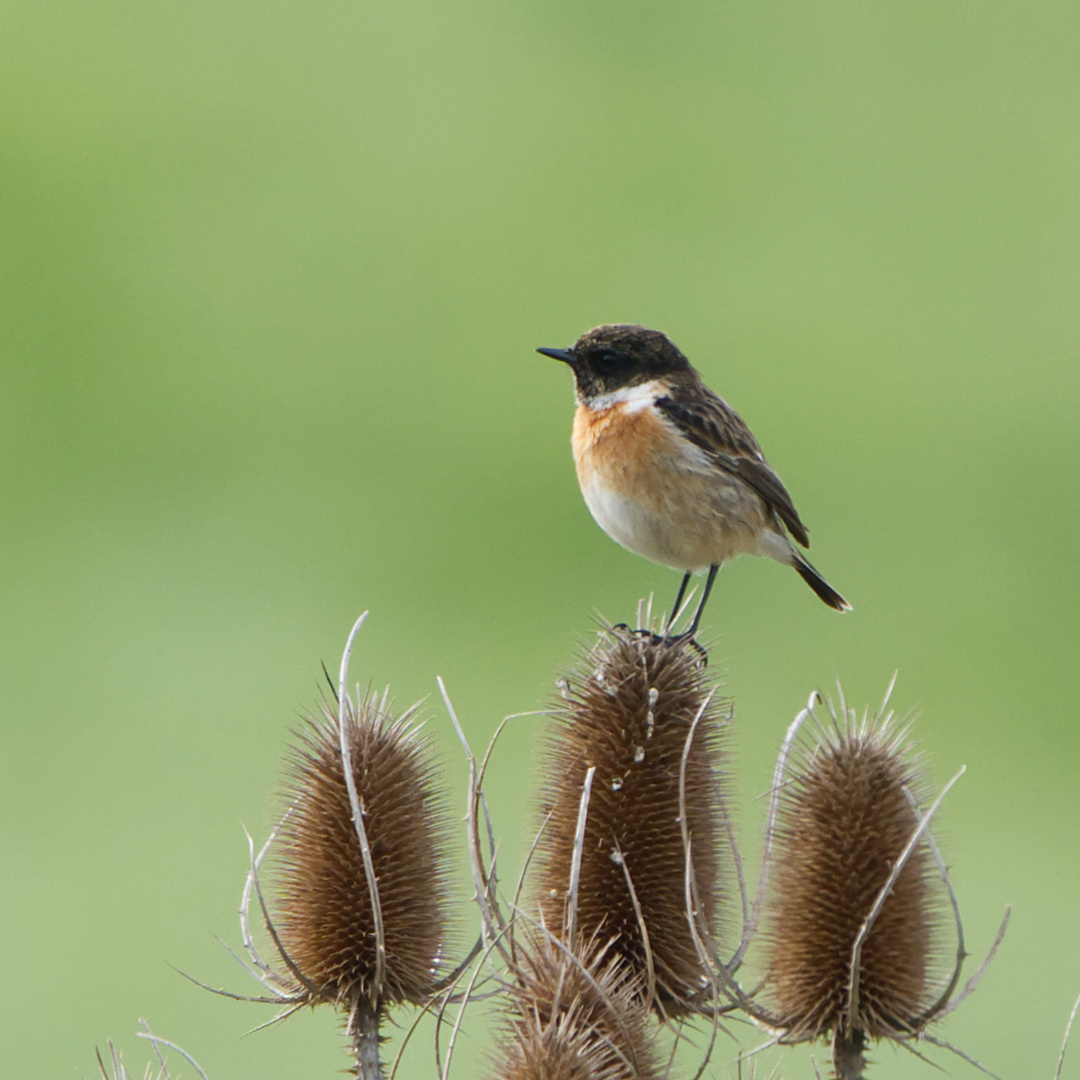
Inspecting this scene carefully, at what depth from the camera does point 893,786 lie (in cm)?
446

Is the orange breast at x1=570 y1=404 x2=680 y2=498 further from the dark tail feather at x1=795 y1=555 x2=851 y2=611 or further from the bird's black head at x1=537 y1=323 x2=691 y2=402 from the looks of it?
the dark tail feather at x1=795 y1=555 x2=851 y2=611

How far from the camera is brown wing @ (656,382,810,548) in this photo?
733cm

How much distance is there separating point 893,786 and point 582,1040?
1.46 metres

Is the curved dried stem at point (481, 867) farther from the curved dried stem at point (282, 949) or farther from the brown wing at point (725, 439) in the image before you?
the brown wing at point (725, 439)

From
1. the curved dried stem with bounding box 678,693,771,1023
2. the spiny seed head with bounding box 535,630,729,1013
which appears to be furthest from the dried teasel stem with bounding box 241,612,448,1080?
the curved dried stem with bounding box 678,693,771,1023

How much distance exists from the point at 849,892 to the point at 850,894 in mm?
12

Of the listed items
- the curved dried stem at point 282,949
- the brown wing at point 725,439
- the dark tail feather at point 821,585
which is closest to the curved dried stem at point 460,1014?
the curved dried stem at point 282,949

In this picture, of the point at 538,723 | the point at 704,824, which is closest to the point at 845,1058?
the point at 704,824

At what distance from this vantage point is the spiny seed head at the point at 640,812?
180 inches

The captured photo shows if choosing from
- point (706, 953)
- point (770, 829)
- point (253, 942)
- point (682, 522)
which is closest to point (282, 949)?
point (253, 942)

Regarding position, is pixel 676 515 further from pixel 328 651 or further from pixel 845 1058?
pixel 328 651

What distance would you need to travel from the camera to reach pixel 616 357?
24.2 feet

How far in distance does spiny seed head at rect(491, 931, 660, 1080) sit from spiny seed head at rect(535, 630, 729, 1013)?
68 centimetres

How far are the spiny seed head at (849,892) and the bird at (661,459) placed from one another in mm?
2547
